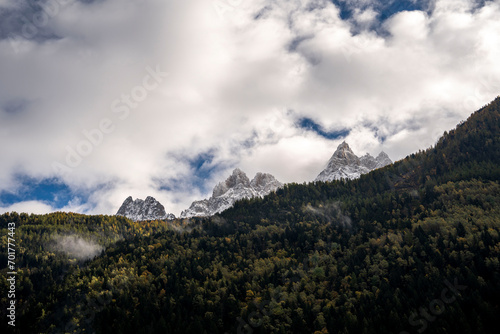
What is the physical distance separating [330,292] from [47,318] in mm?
148936

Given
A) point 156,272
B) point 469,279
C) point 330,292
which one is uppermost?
point 156,272

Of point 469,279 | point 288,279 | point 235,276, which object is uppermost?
point 235,276

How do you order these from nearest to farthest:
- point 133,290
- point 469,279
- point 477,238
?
1. point 469,279
2. point 477,238
3. point 133,290

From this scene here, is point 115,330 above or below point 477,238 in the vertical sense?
above

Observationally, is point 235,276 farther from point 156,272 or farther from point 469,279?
point 469,279

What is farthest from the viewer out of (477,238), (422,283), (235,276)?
(235,276)

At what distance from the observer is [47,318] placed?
520 ft

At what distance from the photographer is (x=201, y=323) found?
136 meters

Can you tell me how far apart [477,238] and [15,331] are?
757ft

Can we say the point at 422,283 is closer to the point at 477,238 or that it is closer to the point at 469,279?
the point at 469,279

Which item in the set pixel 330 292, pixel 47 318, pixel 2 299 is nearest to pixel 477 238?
pixel 330 292

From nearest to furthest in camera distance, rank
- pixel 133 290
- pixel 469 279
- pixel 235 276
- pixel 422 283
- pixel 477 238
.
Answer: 1. pixel 469 279
2. pixel 422 283
3. pixel 477 238
4. pixel 133 290
5. pixel 235 276

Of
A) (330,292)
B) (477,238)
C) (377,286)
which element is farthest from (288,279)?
(477,238)

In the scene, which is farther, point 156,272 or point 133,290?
point 156,272
